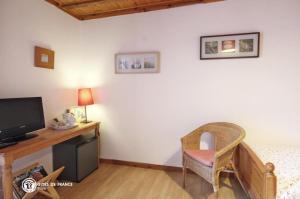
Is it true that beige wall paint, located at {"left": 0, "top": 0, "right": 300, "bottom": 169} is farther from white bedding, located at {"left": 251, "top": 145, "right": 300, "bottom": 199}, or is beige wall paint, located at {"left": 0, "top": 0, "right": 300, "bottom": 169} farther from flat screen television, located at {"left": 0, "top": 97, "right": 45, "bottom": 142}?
white bedding, located at {"left": 251, "top": 145, "right": 300, "bottom": 199}

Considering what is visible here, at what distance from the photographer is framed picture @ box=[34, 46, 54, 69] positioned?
238cm

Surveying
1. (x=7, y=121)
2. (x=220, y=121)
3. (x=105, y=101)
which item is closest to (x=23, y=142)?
(x=7, y=121)

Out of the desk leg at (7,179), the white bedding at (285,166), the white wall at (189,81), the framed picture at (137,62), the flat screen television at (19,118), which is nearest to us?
the white bedding at (285,166)

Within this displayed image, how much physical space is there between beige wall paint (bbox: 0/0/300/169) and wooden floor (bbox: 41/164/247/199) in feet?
0.98

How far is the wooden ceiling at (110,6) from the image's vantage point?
8.74ft

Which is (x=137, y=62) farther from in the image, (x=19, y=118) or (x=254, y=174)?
(x=254, y=174)

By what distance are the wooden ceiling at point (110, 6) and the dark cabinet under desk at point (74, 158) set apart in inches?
74.1

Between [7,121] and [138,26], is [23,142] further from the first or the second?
[138,26]

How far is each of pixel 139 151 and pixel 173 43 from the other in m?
1.73

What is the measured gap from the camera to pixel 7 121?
1900mm

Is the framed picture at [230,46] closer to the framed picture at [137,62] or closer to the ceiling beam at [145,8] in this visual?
the ceiling beam at [145,8]

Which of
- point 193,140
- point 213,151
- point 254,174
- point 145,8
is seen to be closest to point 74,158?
point 193,140

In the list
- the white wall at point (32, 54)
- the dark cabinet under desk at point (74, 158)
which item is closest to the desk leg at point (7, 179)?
the white wall at point (32, 54)

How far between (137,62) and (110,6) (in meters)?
0.88
